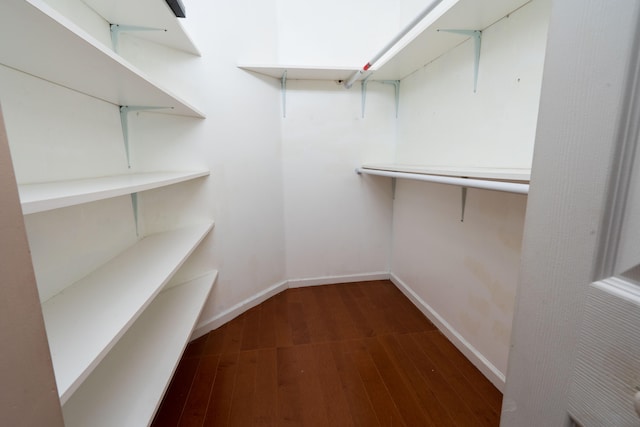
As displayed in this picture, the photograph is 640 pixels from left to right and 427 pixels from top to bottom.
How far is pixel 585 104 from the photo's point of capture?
1.05ft

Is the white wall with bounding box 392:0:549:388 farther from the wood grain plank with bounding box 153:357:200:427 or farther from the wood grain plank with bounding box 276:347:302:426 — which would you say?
the wood grain plank with bounding box 153:357:200:427

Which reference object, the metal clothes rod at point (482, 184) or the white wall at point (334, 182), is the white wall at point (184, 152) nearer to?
the white wall at point (334, 182)

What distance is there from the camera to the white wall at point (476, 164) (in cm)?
114

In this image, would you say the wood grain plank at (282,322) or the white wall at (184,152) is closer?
the white wall at (184,152)

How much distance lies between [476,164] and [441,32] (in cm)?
71

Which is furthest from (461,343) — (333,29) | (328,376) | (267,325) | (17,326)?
(333,29)

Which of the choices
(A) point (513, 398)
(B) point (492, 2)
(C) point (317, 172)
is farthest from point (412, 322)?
(B) point (492, 2)

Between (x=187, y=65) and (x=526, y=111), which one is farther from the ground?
(x=187, y=65)

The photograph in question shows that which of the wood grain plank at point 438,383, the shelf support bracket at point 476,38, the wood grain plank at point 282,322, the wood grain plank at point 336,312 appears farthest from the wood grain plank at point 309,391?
the shelf support bracket at point 476,38

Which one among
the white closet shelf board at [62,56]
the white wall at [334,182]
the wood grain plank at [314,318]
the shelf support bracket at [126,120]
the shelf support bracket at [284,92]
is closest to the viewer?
the white closet shelf board at [62,56]

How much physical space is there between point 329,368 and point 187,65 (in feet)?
6.32

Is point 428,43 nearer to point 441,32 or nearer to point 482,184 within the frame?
point 441,32

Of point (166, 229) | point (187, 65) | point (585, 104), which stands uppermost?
point (187, 65)

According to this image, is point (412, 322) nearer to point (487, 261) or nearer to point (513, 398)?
point (487, 261)
